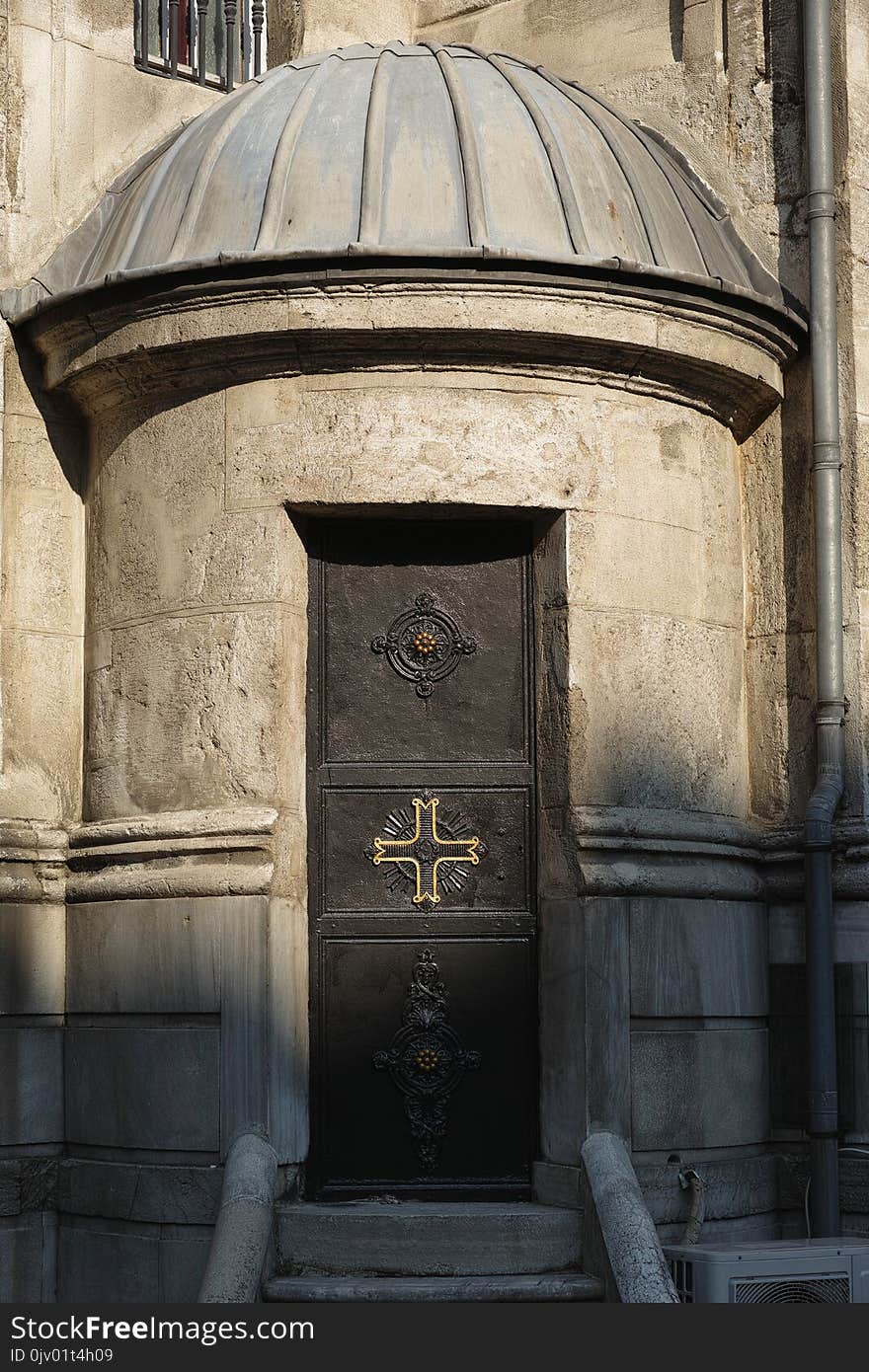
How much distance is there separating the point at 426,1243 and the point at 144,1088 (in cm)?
139

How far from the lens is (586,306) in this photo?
8750mm

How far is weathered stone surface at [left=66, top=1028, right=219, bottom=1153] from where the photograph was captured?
8.55m

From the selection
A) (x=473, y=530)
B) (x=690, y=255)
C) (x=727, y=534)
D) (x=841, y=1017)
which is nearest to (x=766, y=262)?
(x=690, y=255)

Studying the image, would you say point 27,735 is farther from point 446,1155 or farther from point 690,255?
point 690,255

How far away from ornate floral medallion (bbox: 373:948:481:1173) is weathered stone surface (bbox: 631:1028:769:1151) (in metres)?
0.74

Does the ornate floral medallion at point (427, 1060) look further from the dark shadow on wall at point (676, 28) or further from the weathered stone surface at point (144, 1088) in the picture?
the dark shadow on wall at point (676, 28)

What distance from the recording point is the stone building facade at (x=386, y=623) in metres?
8.63

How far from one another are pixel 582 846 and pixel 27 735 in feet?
8.48

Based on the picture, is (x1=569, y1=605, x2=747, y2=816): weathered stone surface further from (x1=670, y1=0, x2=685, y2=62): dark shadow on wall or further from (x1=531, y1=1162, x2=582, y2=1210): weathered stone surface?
(x1=670, y1=0, x2=685, y2=62): dark shadow on wall

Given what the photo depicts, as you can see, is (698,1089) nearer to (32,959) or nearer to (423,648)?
(423,648)

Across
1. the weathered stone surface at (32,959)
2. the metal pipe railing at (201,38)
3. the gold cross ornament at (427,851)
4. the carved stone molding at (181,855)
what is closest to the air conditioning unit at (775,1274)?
the gold cross ornament at (427,851)

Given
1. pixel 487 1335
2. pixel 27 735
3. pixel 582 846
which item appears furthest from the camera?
pixel 27 735

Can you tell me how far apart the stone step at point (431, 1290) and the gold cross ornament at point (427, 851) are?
66.9 inches

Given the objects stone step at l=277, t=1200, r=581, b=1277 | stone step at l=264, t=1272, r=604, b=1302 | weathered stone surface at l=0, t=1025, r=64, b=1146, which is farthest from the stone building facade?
stone step at l=264, t=1272, r=604, b=1302
